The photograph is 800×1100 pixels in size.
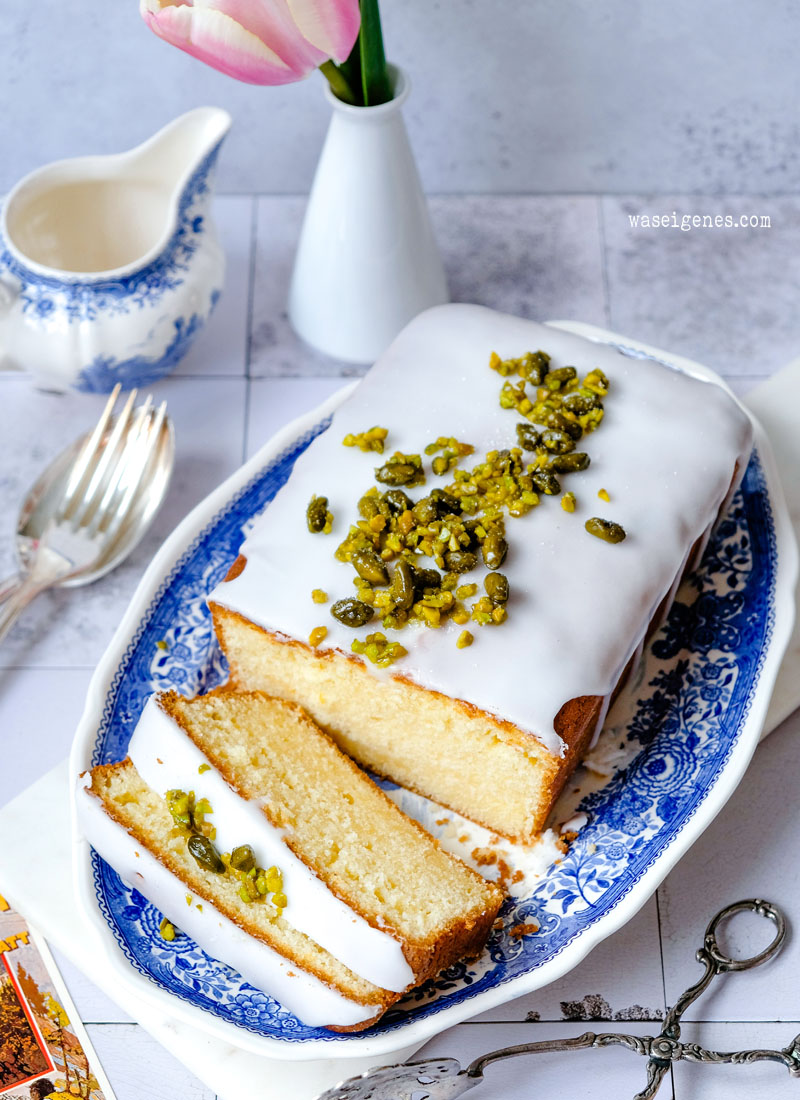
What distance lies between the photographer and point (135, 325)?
3125 mm

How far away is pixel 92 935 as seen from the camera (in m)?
2.39

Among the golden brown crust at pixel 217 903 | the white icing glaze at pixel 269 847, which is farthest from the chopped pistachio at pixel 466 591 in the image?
the golden brown crust at pixel 217 903

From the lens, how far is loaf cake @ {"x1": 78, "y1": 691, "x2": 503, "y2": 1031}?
220cm

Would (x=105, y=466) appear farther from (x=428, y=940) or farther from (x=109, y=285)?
(x=428, y=940)

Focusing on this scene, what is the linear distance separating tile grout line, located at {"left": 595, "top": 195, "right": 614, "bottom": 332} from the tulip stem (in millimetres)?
1025

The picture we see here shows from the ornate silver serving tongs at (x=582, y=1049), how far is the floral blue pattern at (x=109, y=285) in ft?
6.25

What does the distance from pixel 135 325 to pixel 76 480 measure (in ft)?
1.38

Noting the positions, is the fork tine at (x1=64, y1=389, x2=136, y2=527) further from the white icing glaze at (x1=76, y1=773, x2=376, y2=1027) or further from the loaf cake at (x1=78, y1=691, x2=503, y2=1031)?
the white icing glaze at (x1=76, y1=773, x2=376, y2=1027)

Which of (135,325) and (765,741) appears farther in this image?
(135,325)

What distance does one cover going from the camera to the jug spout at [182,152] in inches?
121

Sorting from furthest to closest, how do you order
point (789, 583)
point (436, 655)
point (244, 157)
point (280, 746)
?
1. point (244, 157)
2. point (789, 583)
3. point (280, 746)
4. point (436, 655)

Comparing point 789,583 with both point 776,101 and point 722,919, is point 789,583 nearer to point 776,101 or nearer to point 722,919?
point 722,919

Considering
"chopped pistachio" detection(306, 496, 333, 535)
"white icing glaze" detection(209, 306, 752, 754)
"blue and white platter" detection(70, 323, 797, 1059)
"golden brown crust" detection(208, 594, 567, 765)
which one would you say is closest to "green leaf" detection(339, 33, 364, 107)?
"white icing glaze" detection(209, 306, 752, 754)

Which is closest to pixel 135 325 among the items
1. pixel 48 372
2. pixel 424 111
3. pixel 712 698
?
pixel 48 372
